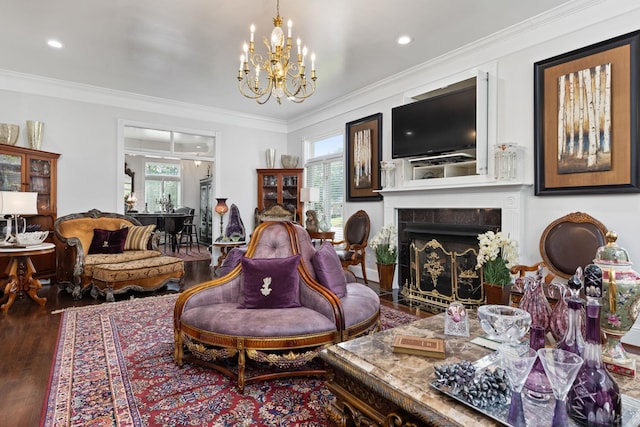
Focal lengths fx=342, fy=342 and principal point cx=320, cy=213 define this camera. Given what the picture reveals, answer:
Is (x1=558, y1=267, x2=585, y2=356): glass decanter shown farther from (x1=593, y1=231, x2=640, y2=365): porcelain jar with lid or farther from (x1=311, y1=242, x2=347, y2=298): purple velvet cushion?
(x1=311, y1=242, x2=347, y2=298): purple velvet cushion

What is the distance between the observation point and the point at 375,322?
8.20 ft

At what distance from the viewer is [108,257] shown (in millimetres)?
4625

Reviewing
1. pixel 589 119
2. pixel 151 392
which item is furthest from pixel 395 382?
pixel 589 119

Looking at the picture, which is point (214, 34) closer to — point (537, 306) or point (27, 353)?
point (27, 353)

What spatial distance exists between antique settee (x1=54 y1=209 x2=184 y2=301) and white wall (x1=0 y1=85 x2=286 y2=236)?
52 cm

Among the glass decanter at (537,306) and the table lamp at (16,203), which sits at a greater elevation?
the table lamp at (16,203)

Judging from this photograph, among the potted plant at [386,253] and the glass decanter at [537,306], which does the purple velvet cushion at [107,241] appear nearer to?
the potted plant at [386,253]

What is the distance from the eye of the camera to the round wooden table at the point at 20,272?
369 centimetres

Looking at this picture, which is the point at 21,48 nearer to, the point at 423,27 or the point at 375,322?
the point at 423,27

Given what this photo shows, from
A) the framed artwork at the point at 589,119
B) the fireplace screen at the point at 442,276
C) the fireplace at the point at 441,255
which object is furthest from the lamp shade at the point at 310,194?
the framed artwork at the point at 589,119

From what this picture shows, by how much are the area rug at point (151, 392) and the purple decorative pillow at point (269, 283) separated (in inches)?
20.0

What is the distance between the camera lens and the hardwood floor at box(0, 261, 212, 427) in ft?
6.24

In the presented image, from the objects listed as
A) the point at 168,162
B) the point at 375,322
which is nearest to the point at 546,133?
the point at 375,322

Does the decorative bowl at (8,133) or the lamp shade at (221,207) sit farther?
the lamp shade at (221,207)
